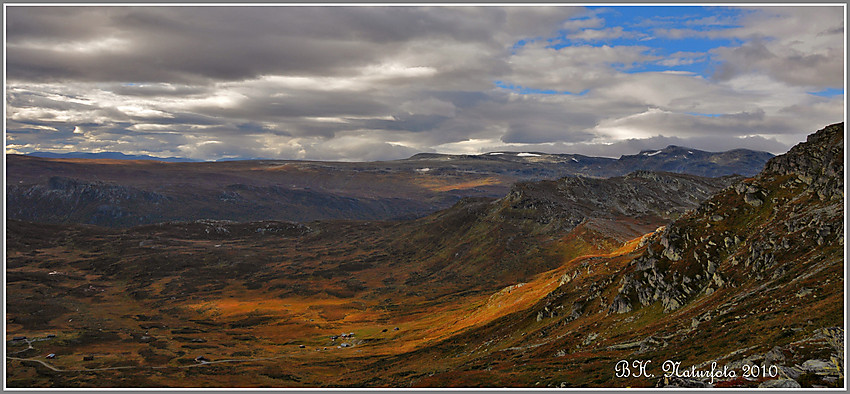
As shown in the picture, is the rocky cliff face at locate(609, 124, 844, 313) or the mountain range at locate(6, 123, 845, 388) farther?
the rocky cliff face at locate(609, 124, 844, 313)

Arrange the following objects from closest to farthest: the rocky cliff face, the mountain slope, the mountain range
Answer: the mountain slope < the mountain range < the rocky cliff face

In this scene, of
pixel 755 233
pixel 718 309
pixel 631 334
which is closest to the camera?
pixel 718 309

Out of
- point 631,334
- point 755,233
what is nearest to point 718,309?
point 631,334

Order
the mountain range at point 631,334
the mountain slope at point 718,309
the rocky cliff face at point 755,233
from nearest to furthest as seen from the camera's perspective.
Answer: the mountain slope at point 718,309 → the mountain range at point 631,334 → the rocky cliff face at point 755,233

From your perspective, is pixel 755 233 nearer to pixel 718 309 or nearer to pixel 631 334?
pixel 718 309

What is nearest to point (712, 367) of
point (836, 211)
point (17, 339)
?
point (836, 211)

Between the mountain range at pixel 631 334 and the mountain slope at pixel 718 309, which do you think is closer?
the mountain slope at pixel 718 309

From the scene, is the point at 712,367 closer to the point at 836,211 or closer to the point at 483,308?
the point at 836,211

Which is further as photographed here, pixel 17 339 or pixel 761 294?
pixel 17 339

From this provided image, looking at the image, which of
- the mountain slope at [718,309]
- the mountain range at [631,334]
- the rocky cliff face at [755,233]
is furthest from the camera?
the rocky cliff face at [755,233]

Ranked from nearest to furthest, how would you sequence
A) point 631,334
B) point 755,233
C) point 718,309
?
1. point 718,309
2. point 631,334
3. point 755,233

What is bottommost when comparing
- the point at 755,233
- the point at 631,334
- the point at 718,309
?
the point at 631,334
